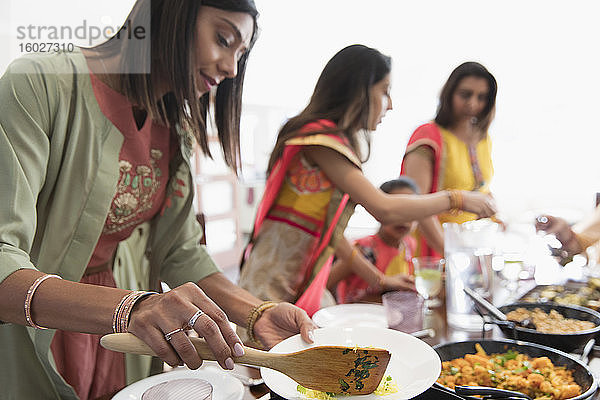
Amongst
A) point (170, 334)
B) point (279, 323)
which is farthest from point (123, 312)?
point (279, 323)

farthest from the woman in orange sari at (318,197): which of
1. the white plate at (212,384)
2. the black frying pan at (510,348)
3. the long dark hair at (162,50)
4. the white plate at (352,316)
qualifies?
the white plate at (212,384)

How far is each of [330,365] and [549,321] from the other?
64 centimetres

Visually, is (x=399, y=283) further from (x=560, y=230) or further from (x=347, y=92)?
(x=347, y=92)

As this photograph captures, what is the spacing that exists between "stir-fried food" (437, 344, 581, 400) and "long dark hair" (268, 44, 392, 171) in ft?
2.73

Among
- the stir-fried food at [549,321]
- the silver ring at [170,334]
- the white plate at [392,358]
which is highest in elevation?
the silver ring at [170,334]

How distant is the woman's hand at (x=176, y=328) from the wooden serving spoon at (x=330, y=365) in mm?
72

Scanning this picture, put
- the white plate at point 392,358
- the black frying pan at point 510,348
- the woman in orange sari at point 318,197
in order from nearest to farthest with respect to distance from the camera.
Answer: the white plate at point 392,358 < the black frying pan at point 510,348 < the woman in orange sari at point 318,197

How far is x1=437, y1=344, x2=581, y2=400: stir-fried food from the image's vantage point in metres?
0.83

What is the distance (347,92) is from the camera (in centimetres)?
161

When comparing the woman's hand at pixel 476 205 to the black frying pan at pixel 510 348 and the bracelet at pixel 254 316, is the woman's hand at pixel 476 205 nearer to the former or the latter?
the black frying pan at pixel 510 348

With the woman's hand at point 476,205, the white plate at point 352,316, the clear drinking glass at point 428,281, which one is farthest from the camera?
the woman's hand at point 476,205

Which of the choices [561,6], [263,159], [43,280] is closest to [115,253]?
[43,280]

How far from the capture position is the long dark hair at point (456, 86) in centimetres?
237

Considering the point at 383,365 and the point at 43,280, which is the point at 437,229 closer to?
the point at 383,365
